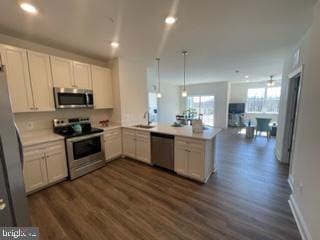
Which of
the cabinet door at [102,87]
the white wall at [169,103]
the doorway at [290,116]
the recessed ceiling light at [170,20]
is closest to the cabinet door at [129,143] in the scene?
the cabinet door at [102,87]

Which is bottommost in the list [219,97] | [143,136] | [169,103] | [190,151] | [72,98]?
[190,151]

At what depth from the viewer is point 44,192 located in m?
2.59

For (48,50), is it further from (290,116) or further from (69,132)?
(290,116)

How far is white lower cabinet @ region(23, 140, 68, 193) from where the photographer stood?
2436 millimetres

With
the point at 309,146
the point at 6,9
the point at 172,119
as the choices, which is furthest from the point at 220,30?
the point at 172,119

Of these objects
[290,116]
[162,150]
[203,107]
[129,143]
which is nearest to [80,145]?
[129,143]

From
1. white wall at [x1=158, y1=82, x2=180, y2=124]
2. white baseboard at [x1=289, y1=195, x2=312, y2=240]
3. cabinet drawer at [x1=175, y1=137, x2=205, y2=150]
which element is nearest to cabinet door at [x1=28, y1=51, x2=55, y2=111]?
cabinet drawer at [x1=175, y1=137, x2=205, y2=150]

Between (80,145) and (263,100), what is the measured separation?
974 centimetres

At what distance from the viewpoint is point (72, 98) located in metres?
3.23

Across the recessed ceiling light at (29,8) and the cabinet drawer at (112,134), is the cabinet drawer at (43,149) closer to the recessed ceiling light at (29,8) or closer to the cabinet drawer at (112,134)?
the cabinet drawer at (112,134)

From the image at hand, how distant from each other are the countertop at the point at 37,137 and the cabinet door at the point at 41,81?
522 millimetres

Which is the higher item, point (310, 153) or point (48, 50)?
point (48, 50)

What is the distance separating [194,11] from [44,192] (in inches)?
148

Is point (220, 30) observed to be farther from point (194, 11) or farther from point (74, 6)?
point (74, 6)
